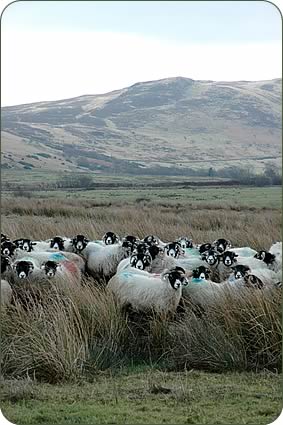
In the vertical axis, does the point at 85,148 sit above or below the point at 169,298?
above

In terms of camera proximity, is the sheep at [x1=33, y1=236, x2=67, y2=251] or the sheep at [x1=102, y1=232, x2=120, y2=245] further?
the sheep at [x1=102, y1=232, x2=120, y2=245]

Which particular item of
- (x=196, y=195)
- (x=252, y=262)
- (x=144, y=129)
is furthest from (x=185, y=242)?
(x=144, y=129)

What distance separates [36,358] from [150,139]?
246cm

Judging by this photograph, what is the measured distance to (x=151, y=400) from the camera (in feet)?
Result: 18.7

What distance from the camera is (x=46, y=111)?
698 centimetres

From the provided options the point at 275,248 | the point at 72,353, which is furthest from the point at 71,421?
the point at 275,248

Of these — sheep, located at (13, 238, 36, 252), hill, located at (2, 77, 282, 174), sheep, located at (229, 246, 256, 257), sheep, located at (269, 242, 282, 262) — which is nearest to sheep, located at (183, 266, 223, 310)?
sheep, located at (269, 242, 282, 262)

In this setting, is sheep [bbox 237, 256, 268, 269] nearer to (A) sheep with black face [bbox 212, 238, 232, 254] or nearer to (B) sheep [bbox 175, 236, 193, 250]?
(A) sheep with black face [bbox 212, 238, 232, 254]

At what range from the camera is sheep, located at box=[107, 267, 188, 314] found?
26.7 ft

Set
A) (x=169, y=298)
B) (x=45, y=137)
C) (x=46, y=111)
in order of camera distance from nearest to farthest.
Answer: (x=46, y=111), (x=45, y=137), (x=169, y=298)

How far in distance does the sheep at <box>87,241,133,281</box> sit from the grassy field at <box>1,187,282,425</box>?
77.2 inches

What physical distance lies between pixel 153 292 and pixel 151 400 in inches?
104

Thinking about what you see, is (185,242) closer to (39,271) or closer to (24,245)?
(24,245)

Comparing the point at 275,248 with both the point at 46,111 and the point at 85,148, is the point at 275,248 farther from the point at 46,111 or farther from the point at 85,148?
the point at 46,111
